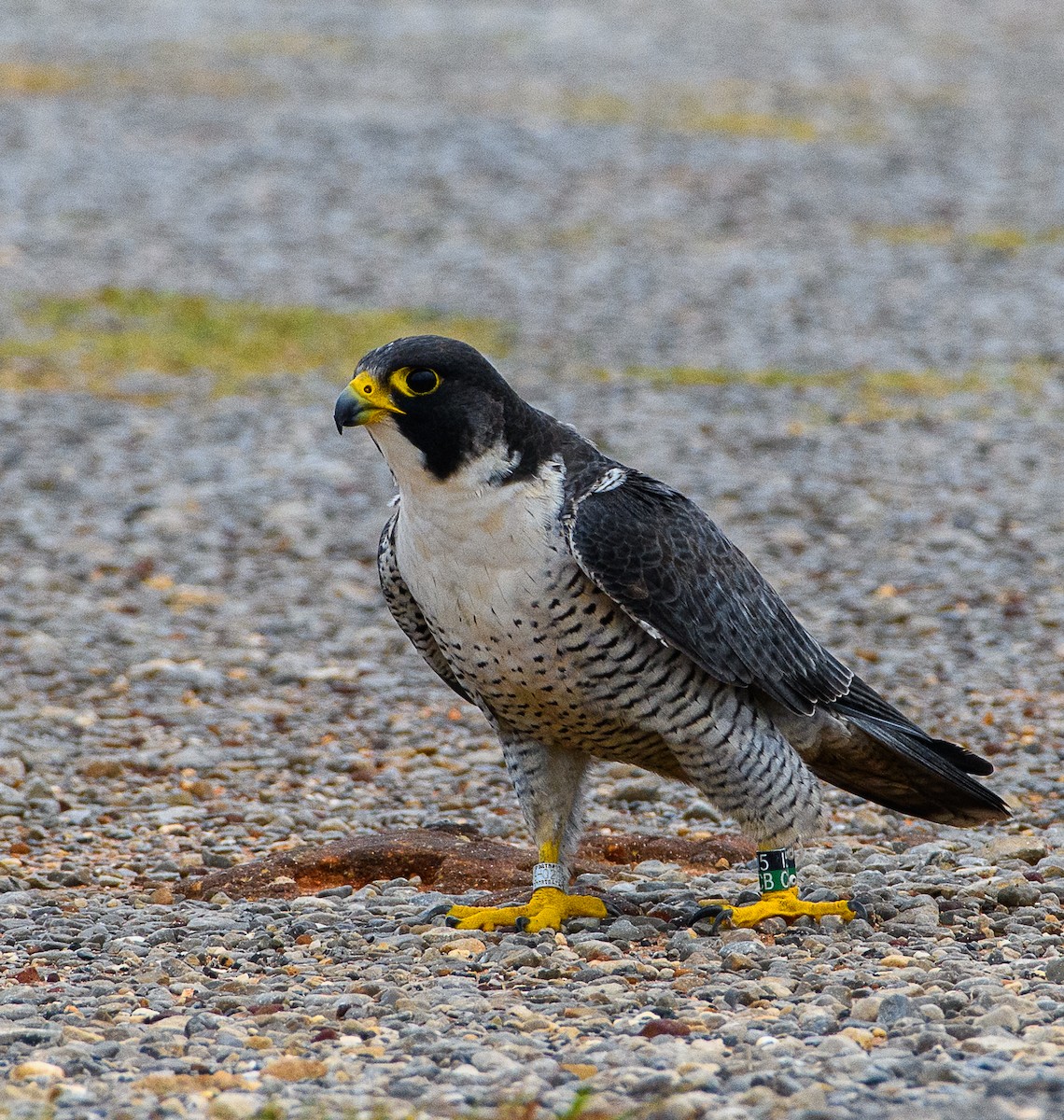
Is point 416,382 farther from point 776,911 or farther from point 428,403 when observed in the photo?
point 776,911

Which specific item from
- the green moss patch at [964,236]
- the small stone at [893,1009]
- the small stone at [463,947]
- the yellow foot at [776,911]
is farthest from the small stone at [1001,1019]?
the green moss patch at [964,236]

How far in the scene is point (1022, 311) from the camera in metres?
13.1

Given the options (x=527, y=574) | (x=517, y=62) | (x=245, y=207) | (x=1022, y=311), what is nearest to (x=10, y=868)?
(x=527, y=574)

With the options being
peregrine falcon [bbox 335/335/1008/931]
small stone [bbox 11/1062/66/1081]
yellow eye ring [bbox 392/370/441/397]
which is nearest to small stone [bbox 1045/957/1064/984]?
peregrine falcon [bbox 335/335/1008/931]

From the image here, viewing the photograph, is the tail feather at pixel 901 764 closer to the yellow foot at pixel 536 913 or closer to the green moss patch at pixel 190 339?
the yellow foot at pixel 536 913

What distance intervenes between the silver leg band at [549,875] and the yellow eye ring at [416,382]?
1.37m

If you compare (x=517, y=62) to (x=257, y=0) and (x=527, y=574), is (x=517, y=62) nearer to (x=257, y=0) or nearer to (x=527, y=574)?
(x=257, y=0)

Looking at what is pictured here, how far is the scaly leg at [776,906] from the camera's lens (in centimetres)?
468

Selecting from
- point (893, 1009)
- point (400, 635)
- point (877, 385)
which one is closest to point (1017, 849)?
point (893, 1009)

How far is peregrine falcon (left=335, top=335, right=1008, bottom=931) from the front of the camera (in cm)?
438

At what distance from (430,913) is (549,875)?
0.34 metres

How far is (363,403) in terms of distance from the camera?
443 centimetres

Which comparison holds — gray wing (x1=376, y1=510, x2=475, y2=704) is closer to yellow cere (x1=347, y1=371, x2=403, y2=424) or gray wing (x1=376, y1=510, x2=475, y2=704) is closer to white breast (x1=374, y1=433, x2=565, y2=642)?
white breast (x1=374, y1=433, x2=565, y2=642)

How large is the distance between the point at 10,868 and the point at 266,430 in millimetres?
5471
